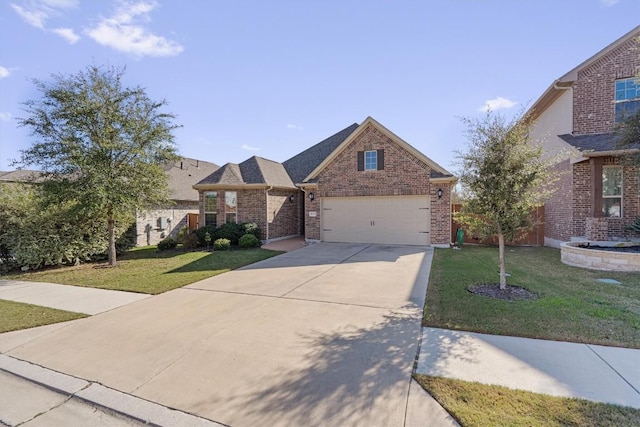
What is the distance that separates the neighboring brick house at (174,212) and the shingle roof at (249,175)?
6.73ft

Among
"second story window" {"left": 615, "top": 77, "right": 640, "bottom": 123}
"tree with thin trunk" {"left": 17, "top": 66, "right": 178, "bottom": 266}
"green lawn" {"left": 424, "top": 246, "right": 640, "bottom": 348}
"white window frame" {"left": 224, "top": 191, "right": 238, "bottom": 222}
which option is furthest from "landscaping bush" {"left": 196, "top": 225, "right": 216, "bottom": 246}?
"second story window" {"left": 615, "top": 77, "right": 640, "bottom": 123}

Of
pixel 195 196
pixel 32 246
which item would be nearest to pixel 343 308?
pixel 32 246

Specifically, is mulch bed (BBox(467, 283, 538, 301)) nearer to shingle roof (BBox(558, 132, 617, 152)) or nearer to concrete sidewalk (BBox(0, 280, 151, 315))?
shingle roof (BBox(558, 132, 617, 152))

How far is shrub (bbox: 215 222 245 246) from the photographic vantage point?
14.4 metres

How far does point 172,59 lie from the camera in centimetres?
1020

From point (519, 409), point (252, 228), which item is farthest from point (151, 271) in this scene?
point (519, 409)

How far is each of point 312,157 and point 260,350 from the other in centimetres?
1826

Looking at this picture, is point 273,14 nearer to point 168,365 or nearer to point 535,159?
point 535,159

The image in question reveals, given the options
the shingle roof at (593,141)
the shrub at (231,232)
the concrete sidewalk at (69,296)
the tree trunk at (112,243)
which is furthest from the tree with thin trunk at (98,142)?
the shingle roof at (593,141)

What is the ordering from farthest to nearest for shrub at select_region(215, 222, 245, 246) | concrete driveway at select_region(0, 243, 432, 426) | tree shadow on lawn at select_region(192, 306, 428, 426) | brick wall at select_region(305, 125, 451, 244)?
shrub at select_region(215, 222, 245, 246) < brick wall at select_region(305, 125, 451, 244) < concrete driveway at select_region(0, 243, 432, 426) < tree shadow on lawn at select_region(192, 306, 428, 426)

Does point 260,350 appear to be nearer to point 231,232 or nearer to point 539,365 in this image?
point 539,365

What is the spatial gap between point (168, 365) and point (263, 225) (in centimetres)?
1147

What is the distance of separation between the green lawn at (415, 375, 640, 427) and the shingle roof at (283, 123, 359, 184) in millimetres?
16749

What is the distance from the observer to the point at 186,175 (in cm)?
2128
